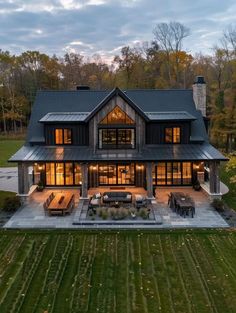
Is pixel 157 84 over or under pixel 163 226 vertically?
over

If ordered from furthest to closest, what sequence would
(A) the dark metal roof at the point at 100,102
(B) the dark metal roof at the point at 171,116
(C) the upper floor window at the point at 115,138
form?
(A) the dark metal roof at the point at 100,102
(B) the dark metal roof at the point at 171,116
(C) the upper floor window at the point at 115,138

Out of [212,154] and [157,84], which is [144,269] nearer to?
[212,154]

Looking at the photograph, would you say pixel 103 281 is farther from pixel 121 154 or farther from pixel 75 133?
→ pixel 75 133

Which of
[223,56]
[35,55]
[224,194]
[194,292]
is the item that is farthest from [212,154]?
[35,55]

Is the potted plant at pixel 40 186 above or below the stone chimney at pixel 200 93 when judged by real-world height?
below

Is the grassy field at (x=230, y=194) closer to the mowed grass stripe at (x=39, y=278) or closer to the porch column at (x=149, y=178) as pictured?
the porch column at (x=149, y=178)

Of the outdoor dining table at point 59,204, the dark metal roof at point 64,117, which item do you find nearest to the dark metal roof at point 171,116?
the dark metal roof at point 64,117

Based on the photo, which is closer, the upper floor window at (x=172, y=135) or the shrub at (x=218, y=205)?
the shrub at (x=218, y=205)
